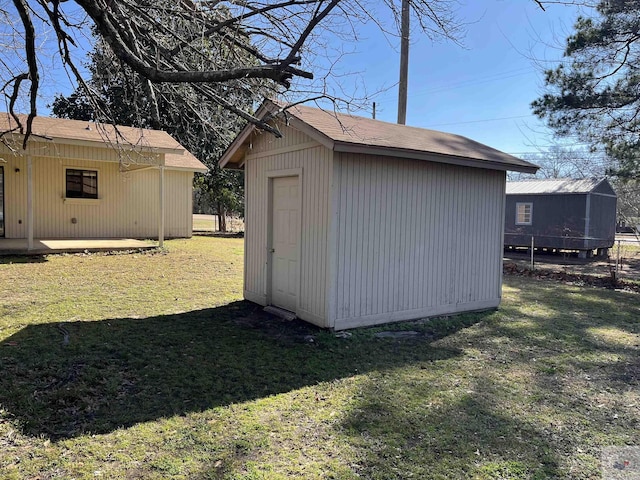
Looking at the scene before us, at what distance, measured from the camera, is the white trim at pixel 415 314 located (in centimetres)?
595

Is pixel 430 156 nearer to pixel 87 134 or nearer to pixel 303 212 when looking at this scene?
pixel 303 212

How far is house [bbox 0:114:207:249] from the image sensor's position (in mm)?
12102

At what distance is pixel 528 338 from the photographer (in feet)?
19.7

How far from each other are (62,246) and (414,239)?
989cm

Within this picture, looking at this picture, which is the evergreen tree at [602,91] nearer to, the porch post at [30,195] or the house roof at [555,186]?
the house roof at [555,186]

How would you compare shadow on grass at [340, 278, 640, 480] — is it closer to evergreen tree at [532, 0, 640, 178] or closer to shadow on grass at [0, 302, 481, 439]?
shadow on grass at [0, 302, 481, 439]

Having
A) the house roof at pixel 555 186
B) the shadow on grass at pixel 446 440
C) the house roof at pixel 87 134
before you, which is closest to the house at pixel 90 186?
the house roof at pixel 87 134

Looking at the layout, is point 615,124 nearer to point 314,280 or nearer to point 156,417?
point 314,280

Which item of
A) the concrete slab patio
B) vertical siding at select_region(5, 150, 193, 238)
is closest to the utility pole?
the concrete slab patio

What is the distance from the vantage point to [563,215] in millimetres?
18031

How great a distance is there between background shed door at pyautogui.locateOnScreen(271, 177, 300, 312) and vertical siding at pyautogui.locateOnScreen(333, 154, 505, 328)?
2.94 feet

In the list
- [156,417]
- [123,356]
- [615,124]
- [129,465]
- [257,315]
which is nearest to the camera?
[129,465]

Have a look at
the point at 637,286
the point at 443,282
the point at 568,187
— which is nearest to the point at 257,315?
the point at 443,282

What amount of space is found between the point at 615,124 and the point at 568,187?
7038 millimetres
